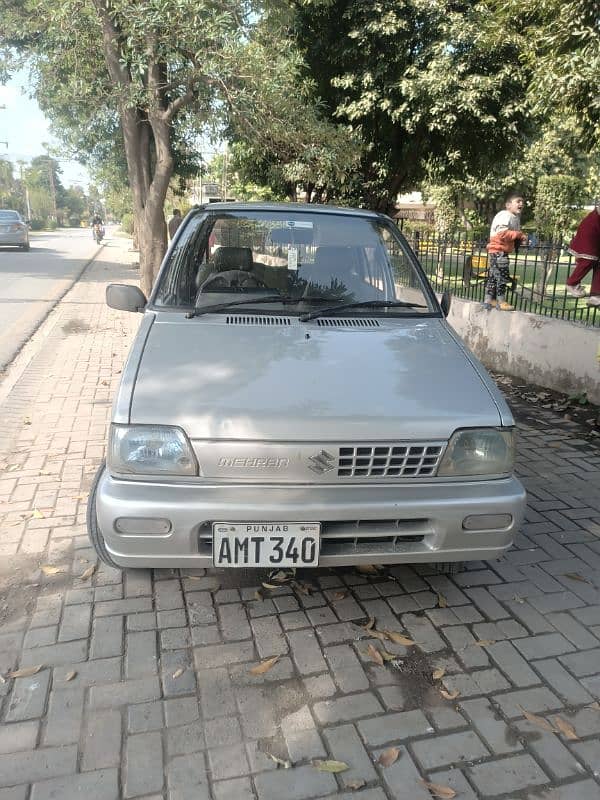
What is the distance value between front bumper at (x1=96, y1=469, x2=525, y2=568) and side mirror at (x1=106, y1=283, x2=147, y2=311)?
152 cm

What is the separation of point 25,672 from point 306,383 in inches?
63.8

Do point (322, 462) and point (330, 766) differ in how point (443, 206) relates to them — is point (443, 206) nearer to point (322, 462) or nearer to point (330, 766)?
point (322, 462)

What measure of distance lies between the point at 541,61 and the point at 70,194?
496ft

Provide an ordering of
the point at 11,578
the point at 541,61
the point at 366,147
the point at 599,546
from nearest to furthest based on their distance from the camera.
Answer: the point at 11,578, the point at 599,546, the point at 541,61, the point at 366,147

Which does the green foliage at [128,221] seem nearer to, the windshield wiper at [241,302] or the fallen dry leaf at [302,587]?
the windshield wiper at [241,302]

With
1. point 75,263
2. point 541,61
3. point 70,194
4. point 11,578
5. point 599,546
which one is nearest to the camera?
point 11,578

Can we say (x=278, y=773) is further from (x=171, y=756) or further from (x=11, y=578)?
(x=11, y=578)

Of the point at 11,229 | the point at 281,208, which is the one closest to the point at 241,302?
the point at 281,208

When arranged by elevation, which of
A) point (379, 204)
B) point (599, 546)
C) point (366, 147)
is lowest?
point (599, 546)

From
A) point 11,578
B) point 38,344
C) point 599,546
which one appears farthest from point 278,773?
point 38,344

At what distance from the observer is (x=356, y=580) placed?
3.16 metres

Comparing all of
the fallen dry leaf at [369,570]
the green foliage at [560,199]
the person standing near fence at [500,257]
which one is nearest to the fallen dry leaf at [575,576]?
the fallen dry leaf at [369,570]

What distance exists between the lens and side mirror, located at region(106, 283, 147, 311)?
3.82 metres

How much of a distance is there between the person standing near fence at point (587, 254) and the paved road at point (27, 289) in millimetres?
6698
